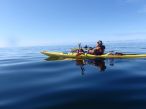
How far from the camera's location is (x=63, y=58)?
102 ft

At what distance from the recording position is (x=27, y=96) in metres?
11.4

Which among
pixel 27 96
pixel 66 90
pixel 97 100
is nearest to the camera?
pixel 97 100

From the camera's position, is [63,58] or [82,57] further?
[63,58]

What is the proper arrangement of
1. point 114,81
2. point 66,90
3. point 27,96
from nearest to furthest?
point 27,96, point 66,90, point 114,81

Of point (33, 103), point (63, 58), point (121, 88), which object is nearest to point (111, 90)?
point (121, 88)

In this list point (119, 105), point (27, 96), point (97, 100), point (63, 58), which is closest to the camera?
point (119, 105)

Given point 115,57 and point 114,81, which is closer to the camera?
point 114,81

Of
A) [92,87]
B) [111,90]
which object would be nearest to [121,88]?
[111,90]

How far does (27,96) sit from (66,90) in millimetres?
2255

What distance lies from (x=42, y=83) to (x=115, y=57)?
15363 mm

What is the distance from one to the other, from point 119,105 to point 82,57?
19.3 meters

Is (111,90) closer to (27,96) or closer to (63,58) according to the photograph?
(27,96)

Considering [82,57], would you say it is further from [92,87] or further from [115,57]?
[92,87]

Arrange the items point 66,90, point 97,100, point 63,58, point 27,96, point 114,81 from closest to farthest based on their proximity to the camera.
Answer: point 97,100 → point 27,96 → point 66,90 → point 114,81 → point 63,58
